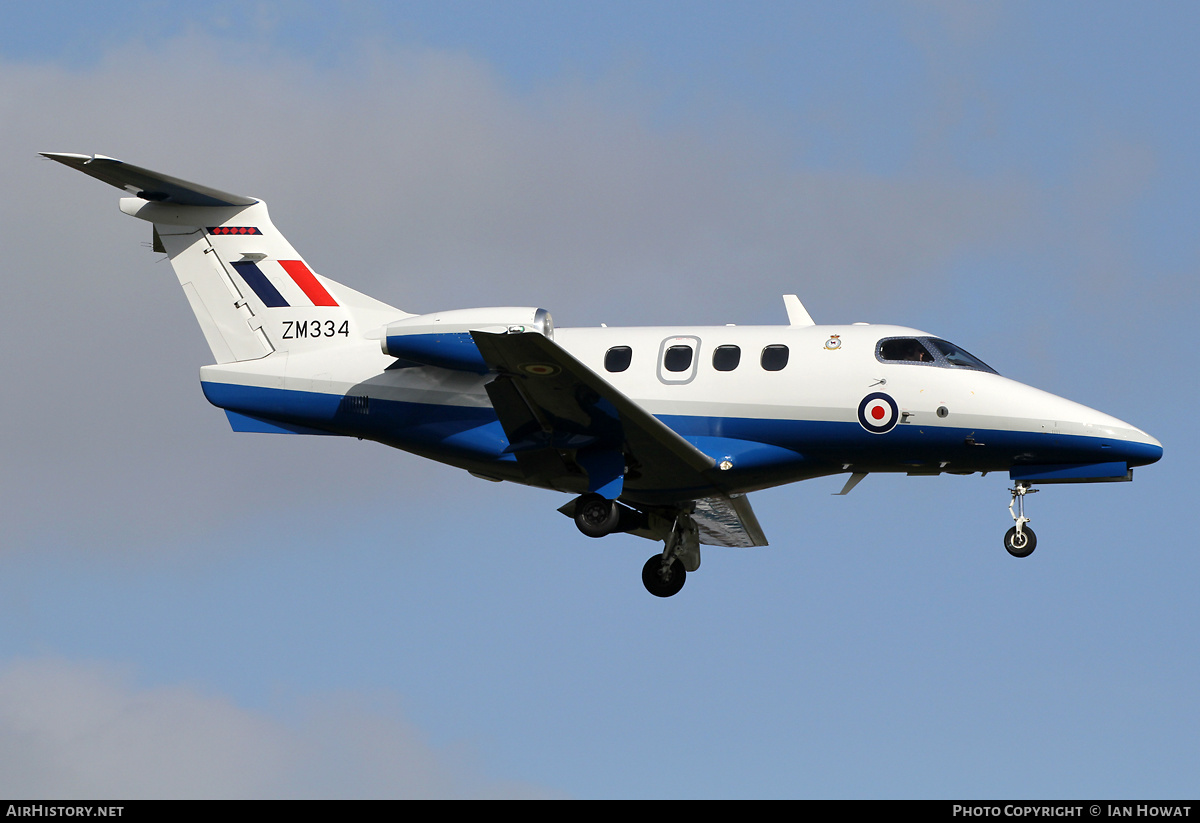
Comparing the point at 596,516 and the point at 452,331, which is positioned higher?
the point at 452,331

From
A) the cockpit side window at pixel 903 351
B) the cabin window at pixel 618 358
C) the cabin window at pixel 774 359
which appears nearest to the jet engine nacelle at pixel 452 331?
the cabin window at pixel 618 358

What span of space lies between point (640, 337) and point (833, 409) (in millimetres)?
3481

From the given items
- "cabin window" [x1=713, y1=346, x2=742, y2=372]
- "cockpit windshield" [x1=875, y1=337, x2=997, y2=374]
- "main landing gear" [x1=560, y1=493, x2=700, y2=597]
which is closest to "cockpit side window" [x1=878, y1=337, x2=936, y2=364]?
"cockpit windshield" [x1=875, y1=337, x2=997, y2=374]

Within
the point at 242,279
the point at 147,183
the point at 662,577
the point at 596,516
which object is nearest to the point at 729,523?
the point at 662,577

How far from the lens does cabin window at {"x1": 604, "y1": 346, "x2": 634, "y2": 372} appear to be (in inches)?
1033

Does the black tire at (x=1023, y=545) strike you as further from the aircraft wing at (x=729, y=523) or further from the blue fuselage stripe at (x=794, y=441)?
the aircraft wing at (x=729, y=523)

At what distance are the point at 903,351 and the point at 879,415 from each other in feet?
3.86

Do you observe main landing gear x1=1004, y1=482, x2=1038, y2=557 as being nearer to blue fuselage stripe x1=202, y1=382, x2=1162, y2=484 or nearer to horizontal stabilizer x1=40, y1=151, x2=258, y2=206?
blue fuselage stripe x1=202, y1=382, x2=1162, y2=484

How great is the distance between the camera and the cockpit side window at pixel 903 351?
25438 mm

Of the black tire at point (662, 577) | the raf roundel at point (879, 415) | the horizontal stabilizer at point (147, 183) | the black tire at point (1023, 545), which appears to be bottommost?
the black tire at point (662, 577)

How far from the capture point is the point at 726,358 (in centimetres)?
2580

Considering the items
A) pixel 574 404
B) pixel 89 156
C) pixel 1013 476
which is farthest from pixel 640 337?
pixel 89 156

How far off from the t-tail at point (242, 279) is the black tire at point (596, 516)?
4.85 m

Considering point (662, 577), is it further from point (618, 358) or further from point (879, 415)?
point (879, 415)
